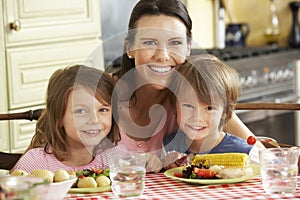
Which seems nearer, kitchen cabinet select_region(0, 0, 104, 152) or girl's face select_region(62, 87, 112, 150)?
girl's face select_region(62, 87, 112, 150)

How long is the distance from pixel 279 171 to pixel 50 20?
202 cm

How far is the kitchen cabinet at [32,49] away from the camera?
353cm

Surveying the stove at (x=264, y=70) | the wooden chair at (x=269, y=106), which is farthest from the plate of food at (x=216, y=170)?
the stove at (x=264, y=70)

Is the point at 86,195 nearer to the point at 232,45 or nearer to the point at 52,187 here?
the point at 52,187

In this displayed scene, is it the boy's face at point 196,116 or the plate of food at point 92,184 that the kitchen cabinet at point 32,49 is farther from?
the plate of food at point 92,184

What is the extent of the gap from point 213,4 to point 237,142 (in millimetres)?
2985

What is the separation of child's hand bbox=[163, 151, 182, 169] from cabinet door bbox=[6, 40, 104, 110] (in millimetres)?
1451

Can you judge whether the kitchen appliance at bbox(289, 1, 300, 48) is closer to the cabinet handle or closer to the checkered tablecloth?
the cabinet handle

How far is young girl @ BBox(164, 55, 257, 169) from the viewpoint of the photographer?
2.28 m

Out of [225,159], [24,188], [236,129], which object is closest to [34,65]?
[236,129]

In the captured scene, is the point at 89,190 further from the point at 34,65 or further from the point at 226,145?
the point at 34,65

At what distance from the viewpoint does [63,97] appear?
7.55ft

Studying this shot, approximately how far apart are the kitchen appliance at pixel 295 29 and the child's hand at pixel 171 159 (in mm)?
3517

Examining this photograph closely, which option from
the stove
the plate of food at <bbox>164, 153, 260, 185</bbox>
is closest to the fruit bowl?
the plate of food at <bbox>164, 153, 260, 185</bbox>
